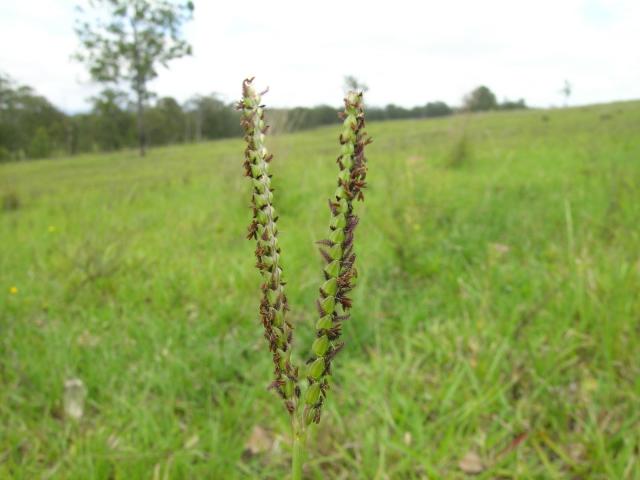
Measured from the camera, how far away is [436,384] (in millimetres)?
2459

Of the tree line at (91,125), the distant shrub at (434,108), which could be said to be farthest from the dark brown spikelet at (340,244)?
the tree line at (91,125)

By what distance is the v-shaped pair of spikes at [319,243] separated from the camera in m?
0.51

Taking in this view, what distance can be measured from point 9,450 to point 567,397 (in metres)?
2.55

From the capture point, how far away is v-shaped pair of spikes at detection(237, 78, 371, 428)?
1.66 ft

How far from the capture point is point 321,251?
0.53 metres

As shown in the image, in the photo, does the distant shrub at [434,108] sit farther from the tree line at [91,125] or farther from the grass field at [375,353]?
the tree line at [91,125]

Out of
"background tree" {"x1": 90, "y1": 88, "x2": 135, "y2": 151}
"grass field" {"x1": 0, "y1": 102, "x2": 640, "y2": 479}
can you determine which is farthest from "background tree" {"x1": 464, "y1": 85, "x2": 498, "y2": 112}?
"background tree" {"x1": 90, "y1": 88, "x2": 135, "y2": 151}

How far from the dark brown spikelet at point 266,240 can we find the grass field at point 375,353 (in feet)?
4.87

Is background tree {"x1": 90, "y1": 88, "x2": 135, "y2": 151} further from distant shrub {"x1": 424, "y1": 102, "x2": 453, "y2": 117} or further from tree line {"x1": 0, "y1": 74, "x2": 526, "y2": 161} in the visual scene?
distant shrub {"x1": 424, "y1": 102, "x2": 453, "y2": 117}

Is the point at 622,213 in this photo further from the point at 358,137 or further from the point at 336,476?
the point at 358,137

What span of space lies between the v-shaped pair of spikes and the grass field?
1.49 metres

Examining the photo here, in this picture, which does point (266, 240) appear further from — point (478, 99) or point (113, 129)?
point (113, 129)

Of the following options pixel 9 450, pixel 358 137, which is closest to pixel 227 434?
pixel 9 450

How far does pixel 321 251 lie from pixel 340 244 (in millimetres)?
23
